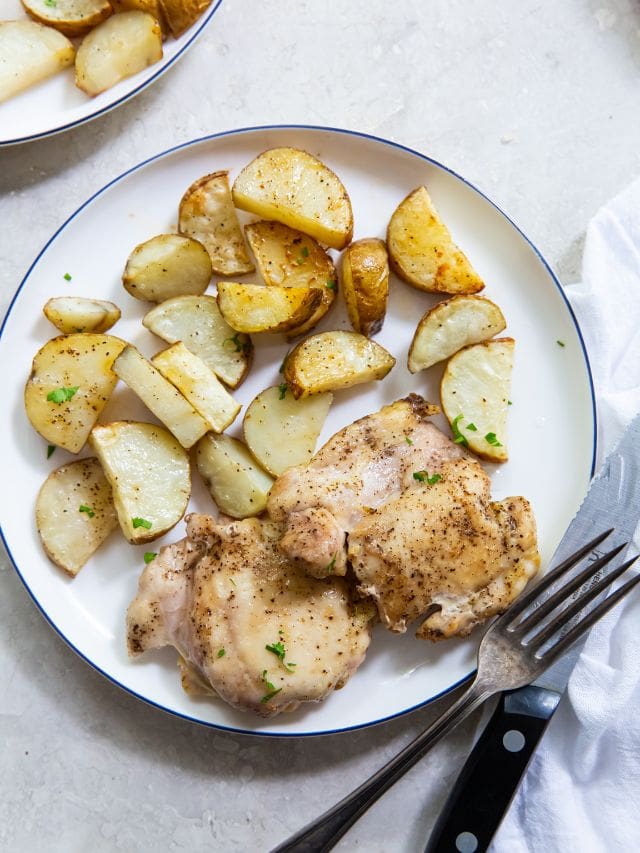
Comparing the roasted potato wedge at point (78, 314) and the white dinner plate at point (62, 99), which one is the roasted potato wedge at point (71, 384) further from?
the white dinner plate at point (62, 99)

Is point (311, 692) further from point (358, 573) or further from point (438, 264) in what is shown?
point (438, 264)

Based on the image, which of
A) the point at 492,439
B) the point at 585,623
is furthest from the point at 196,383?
the point at 585,623

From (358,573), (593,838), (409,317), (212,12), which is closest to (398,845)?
(593,838)

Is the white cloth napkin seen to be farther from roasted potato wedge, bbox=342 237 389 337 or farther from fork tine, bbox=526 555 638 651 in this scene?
roasted potato wedge, bbox=342 237 389 337

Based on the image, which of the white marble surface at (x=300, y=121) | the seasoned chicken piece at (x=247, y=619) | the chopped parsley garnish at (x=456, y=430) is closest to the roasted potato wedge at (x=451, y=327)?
the chopped parsley garnish at (x=456, y=430)

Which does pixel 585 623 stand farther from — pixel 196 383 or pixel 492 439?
pixel 196 383

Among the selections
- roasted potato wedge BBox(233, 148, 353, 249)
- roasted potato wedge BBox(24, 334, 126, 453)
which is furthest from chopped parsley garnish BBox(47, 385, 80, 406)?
roasted potato wedge BBox(233, 148, 353, 249)
